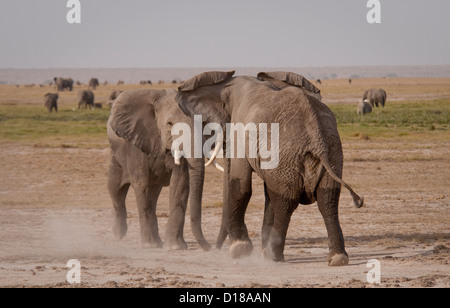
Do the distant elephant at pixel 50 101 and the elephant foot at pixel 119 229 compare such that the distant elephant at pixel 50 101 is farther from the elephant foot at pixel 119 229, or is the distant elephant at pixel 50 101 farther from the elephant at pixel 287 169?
the elephant at pixel 287 169

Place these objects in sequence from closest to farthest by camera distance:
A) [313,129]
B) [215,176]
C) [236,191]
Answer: [313,129]
[236,191]
[215,176]

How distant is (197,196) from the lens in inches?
389

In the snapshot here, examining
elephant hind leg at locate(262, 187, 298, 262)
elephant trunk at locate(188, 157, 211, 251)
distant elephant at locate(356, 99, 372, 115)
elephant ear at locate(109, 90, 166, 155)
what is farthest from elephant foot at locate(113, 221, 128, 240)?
distant elephant at locate(356, 99, 372, 115)

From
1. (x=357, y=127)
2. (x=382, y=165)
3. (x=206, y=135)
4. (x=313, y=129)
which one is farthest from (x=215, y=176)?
(x=357, y=127)

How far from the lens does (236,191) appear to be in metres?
8.90

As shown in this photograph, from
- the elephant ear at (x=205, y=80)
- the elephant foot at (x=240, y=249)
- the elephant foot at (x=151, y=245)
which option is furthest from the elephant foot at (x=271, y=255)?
the elephant foot at (x=151, y=245)

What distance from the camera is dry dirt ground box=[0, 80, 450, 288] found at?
26.1ft

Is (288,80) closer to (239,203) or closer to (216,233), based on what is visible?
(239,203)

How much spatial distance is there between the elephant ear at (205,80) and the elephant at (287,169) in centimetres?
34

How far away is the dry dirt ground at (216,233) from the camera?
7961 mm

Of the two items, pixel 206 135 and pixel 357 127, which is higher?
pixel 206 135

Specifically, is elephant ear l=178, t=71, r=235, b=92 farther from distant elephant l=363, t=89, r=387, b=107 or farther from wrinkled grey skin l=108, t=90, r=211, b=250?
distant elephant l=363, t=89, r=387, b=107

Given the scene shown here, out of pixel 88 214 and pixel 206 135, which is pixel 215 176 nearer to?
pixel 88 214
